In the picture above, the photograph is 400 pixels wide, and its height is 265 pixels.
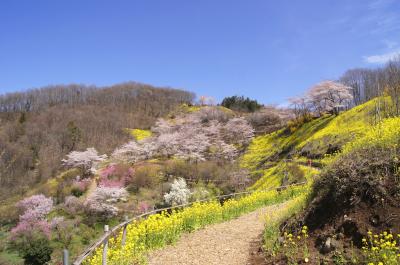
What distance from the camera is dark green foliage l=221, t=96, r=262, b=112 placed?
7875 centimetres

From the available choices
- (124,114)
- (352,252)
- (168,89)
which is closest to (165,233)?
(352,252)

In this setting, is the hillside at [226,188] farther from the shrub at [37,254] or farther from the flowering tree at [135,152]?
the shrub at [37,254]

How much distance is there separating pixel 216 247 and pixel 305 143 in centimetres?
2554

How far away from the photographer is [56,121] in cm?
7088

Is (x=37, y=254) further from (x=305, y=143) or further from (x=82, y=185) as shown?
(x=305, y=143)

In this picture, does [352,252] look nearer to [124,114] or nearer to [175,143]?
[175,143]

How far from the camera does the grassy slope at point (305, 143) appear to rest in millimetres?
25828

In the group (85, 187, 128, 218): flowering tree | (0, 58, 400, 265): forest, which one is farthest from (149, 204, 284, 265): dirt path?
(85, 187, 128, 218): flowering tree

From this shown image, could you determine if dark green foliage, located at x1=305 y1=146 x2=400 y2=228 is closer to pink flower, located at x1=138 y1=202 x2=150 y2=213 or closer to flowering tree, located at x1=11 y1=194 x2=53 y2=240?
pink flower, located at x1=138 y1=202 x2=150 y2=213

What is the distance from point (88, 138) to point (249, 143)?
31.4 m

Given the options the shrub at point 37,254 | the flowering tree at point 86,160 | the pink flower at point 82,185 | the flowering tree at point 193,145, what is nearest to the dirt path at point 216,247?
the shrub at point 37,254

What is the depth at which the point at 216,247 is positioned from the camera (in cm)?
826

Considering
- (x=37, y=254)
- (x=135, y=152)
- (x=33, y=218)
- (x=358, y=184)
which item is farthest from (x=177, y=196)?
(x=135, y=152)

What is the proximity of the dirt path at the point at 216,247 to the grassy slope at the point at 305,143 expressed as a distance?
41.3ft
